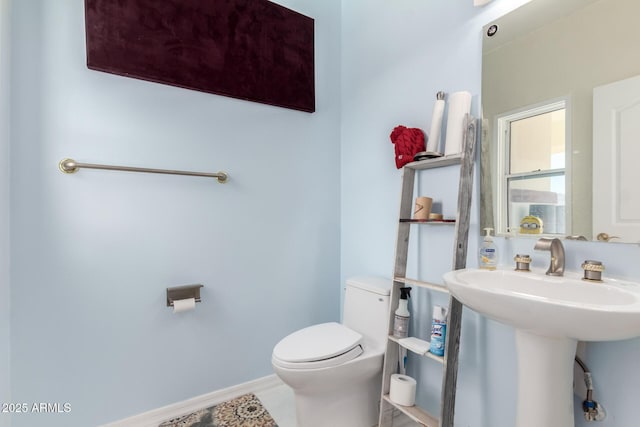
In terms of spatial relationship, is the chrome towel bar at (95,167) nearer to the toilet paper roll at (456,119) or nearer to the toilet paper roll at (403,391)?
the toilet paper roll at (456,119)

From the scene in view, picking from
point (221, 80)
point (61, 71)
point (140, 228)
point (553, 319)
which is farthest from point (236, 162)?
point (553, 319)

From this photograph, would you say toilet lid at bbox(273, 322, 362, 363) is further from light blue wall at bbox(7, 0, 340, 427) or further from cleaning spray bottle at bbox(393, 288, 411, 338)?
light blue wall at bbox(7, 0, 340, 427)

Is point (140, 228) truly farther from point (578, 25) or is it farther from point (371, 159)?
point (578, 25)

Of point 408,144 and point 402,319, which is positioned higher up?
point 408,144

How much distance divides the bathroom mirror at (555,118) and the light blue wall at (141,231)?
1.12 m

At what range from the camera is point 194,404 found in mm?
1651

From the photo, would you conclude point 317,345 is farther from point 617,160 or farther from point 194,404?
point 617,160

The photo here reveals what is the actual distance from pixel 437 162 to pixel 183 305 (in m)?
1.43

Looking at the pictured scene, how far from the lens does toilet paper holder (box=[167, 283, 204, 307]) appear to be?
5.15 feet

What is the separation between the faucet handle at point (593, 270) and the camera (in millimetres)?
917

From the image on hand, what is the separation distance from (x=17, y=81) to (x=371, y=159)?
1.73m

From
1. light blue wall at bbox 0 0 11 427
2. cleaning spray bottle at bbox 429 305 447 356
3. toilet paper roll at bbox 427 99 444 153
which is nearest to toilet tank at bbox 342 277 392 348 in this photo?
cleaning spray bottle at bbox 429 305 447 356

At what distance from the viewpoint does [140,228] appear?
4.99ft

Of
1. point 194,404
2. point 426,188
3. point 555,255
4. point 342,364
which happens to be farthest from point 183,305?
point 555,255
